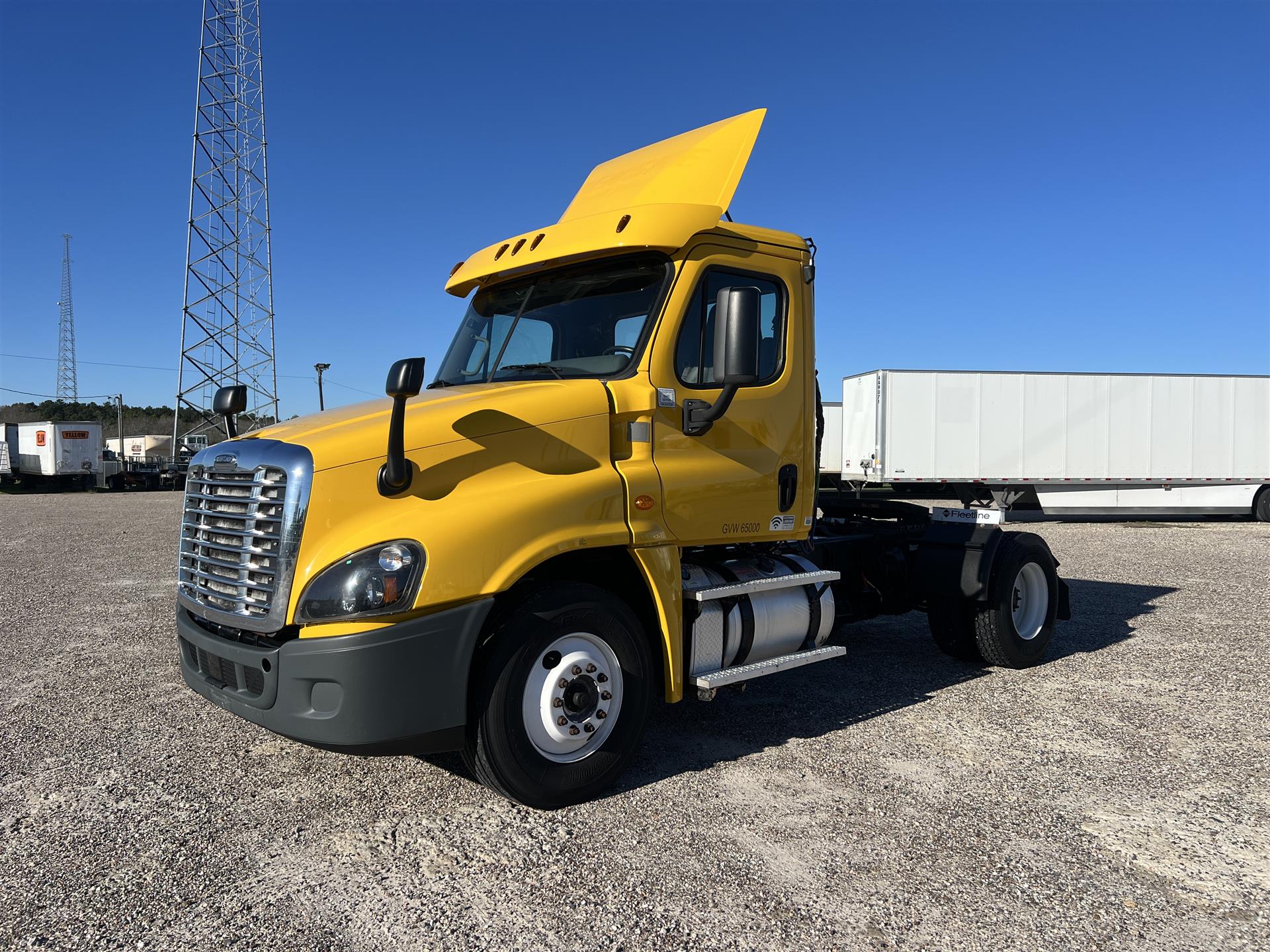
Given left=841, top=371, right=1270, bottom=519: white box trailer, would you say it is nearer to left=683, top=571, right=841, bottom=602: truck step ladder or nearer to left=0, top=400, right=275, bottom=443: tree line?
left=683, top=571, right=841, bottom=602: truck step ladder

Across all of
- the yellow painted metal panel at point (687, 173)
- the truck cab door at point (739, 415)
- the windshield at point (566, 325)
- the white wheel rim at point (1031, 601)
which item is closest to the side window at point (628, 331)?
the windshield at point (566, 325)

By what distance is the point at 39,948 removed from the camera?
2.93m

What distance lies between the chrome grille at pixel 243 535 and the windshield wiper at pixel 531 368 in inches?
54.9

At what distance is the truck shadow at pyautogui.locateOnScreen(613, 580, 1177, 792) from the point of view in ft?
15.9

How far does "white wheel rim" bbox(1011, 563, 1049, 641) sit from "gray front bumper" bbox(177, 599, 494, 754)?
497cm

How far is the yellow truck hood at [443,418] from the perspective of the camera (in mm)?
3732

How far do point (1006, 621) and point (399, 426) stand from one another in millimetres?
4962

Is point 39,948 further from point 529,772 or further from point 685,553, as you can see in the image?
point 685,553

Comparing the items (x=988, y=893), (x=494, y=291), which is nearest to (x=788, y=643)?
(x=988, y=893)

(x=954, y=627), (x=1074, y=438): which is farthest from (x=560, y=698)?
A: (x=1074, y=438)

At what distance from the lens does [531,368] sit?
4.72 m

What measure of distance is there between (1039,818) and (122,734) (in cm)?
505

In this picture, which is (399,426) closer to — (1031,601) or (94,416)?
(1031,601)

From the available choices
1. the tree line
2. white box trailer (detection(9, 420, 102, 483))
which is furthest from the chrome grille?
the tree line
